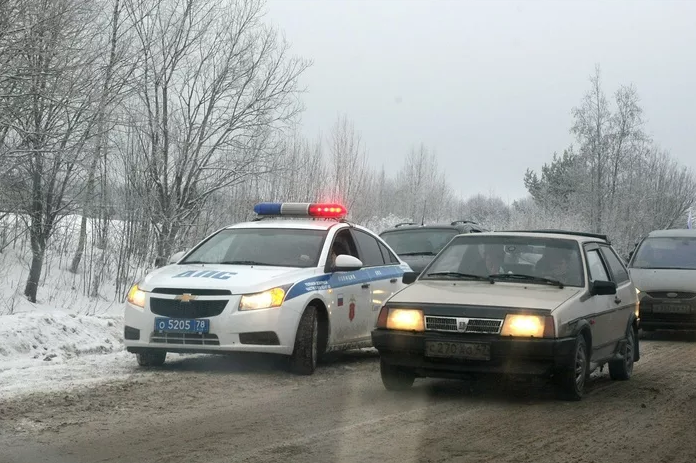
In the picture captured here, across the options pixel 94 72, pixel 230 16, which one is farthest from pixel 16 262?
pixel 230 16

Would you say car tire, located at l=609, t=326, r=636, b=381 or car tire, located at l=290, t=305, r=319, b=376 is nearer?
car tire, located at l=290, t=305, r=319, b=376

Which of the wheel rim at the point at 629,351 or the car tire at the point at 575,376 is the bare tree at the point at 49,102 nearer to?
the car tire at the point at 575,376

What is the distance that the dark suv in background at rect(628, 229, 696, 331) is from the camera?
48.8 ft

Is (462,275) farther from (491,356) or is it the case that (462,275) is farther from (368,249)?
(368,249)

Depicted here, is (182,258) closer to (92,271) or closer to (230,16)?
(92,271)

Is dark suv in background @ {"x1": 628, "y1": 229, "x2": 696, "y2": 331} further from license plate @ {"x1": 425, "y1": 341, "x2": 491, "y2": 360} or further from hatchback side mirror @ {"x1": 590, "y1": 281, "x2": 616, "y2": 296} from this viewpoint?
license plate @ {"x1": 425, "y1": 341, "x2": 491, "y2": 360}

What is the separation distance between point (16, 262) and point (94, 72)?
5.05m

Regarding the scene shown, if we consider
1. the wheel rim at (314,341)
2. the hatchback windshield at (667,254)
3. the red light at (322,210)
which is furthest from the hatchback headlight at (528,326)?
the hatchback windshield at (667,254)

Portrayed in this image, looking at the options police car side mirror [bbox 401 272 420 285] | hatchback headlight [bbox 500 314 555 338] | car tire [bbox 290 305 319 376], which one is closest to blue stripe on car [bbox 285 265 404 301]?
car tire [bbox 290 305 319 376]

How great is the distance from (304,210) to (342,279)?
1310 millimetres

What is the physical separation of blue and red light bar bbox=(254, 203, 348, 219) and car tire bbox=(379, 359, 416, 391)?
3.31 metres

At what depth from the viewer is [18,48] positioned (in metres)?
11.1

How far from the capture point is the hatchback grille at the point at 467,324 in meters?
7.65

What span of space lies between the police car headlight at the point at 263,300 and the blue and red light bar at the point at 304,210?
87.1 inches
